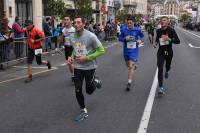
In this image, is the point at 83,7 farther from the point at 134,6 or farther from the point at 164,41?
the point at 134,6

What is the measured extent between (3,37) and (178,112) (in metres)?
9.39

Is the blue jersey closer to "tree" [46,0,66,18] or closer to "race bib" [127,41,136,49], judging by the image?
"race bib" [127,41,136,49]

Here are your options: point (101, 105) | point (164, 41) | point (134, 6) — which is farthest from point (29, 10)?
point (134, 6)

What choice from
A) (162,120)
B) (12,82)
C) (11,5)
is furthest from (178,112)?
(11,5)

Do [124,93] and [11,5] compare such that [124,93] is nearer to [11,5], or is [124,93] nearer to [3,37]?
[3,37]

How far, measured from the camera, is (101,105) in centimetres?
889

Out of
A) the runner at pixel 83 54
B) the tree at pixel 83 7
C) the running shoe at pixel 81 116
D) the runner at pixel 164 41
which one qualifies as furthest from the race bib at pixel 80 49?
the tree at pixel 83 7

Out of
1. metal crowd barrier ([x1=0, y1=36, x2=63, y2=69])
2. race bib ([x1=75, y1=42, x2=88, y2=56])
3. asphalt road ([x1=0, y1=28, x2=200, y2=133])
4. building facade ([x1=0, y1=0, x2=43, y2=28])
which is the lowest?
asphalt road ([x1=0, y1=28, x2=200, y2=133])

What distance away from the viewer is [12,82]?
1225 cm

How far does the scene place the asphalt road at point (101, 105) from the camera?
7188mm

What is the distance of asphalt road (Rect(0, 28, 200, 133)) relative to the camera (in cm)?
719

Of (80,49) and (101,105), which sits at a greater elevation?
(80,49)

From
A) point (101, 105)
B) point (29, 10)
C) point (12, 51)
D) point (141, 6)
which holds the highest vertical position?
point (141, 6)

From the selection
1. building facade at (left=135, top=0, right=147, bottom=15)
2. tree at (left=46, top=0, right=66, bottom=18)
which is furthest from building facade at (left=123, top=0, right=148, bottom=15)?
tree at (left=46, top=0, right=66, bottom=18)
